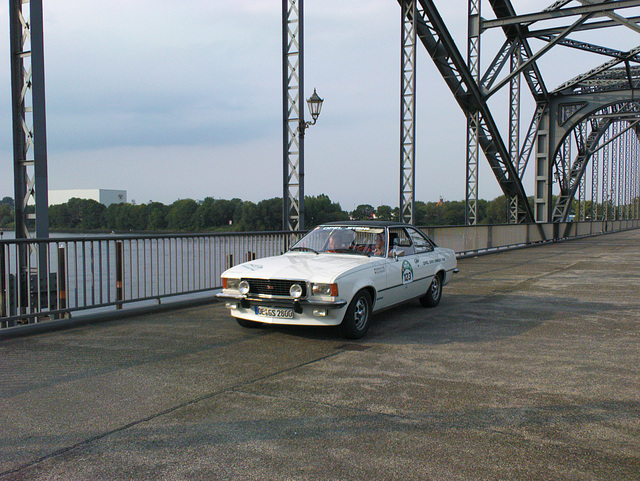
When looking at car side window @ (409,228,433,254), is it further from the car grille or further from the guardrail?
the guardrail

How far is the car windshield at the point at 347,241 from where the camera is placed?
799 cm


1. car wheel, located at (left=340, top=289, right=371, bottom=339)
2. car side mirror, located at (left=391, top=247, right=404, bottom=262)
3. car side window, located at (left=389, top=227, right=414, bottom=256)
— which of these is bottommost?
car wheel, located at (left=340, top=289, right=371, bottom=339)

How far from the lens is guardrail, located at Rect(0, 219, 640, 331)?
7418 mm

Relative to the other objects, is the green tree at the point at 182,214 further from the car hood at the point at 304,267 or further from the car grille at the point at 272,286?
the car grille at the point at 272,286

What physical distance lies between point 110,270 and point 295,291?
362 cm

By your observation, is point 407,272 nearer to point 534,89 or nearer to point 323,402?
point 323,402

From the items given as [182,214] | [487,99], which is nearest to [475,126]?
[487,99]

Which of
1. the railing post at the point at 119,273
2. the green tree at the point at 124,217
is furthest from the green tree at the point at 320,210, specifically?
the railing post at the point at 119,273

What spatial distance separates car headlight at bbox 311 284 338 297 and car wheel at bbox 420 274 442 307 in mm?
3152

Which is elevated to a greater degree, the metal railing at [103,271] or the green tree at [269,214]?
the green tree at [269,214]

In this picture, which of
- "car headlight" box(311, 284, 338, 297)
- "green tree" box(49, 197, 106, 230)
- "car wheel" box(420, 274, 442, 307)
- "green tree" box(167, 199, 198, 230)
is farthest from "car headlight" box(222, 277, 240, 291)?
"green tree" box(167, 199, 198, 230)

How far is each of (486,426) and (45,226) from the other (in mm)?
6948

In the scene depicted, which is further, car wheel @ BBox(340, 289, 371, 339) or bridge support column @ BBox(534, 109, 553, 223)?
bridge support column @ BBox(534, 109, 553, 223)

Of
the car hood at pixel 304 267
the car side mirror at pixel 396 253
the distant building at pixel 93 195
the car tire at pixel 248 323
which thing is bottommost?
the car tire at pixel 248 323
